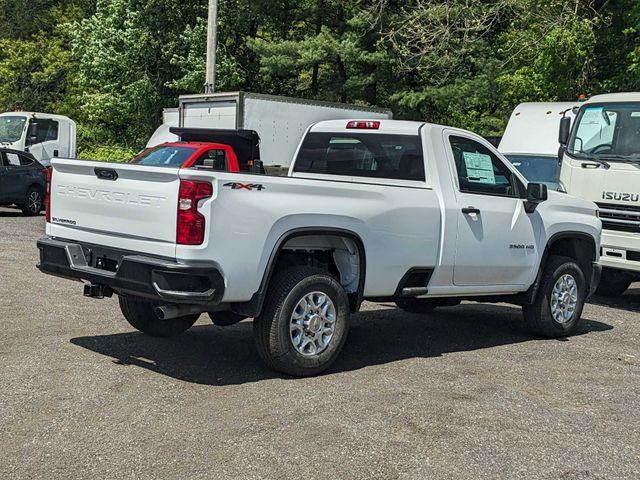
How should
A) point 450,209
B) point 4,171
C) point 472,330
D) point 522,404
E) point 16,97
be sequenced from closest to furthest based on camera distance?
point 522,404 < point 450,209 < point 472,330 < point 4,171 < point 16,97

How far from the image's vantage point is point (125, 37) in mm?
31672

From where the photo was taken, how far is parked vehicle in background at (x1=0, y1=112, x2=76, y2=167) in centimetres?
2591

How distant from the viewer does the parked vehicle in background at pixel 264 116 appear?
1877 centimetres

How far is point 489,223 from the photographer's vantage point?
8.20 metres

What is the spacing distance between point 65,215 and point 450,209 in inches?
124

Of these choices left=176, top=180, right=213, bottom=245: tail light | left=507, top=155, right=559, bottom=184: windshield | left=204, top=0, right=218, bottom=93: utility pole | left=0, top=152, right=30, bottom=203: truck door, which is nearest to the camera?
left=176, top=180, right=213, bottom=245: tail light

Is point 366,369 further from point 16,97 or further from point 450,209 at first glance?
point 16,97

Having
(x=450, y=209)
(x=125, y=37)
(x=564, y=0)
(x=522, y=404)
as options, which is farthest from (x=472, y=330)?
(x=125, y=37)

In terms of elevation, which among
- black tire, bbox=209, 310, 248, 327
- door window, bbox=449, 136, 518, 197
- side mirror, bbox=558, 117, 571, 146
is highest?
side mirror, bbox=558, 117, 571, 146

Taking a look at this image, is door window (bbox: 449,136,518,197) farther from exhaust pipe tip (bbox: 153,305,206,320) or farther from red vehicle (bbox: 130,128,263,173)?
red vehicle (bbox: 130,128,263,173)

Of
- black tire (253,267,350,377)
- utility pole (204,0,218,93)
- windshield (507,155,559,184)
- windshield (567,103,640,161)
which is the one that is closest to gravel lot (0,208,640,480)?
black tire (253,267,350,377)

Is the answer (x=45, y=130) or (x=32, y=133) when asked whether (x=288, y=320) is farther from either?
(x=45, y=130)

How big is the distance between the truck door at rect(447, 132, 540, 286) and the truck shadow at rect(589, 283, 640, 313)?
3976 millimetres

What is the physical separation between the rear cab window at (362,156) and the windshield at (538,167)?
6931mm
